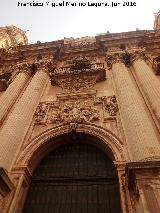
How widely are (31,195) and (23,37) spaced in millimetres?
25117

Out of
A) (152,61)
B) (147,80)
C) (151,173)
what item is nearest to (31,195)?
(151,173)

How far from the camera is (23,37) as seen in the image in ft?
98.8

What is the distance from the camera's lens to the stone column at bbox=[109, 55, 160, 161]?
706cm

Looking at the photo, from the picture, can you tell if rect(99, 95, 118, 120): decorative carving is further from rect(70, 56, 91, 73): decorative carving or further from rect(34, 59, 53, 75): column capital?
rect(34, 59, 53, 75): column capital

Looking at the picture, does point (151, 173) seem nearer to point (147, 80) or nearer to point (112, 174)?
point (112, 174)

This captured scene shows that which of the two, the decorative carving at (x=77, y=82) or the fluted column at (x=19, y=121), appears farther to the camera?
the decorative carving at (x=77, y=82)

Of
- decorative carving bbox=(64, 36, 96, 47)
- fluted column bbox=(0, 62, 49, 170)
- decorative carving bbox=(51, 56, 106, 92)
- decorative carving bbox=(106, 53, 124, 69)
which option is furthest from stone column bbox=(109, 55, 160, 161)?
decorative carving bbox=(64, 36, 96, 47)

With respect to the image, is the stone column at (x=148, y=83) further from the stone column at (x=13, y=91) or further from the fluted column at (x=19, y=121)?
the stone column at (x=13, y=91)

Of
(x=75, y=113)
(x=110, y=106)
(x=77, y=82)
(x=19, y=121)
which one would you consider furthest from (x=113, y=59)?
(x=19, y=121)

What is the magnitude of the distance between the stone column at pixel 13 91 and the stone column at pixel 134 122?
4386 millimetres

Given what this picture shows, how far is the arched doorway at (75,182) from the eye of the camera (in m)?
7.26

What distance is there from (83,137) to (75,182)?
177 cm

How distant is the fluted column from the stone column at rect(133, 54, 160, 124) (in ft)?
14.5

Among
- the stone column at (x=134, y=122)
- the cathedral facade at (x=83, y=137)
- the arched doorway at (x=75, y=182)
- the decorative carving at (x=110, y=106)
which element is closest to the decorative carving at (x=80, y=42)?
the cathedral facade at (x=83, y=137)
